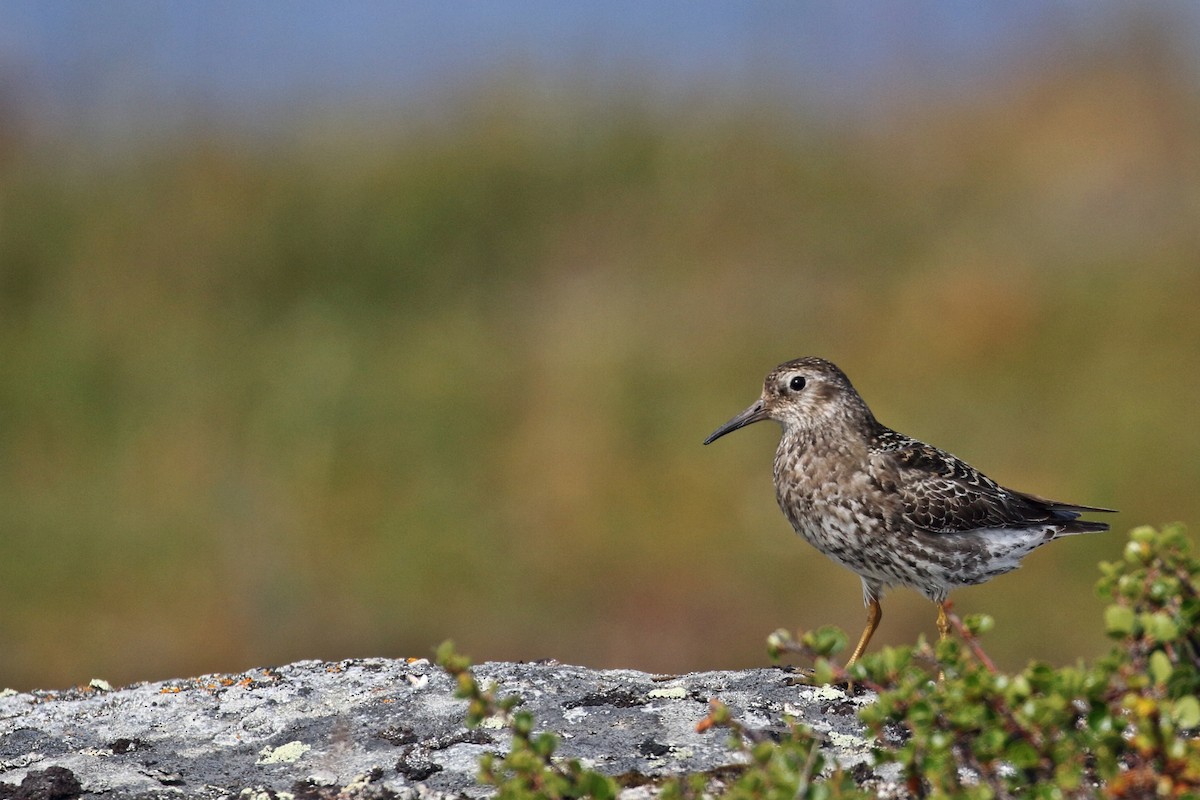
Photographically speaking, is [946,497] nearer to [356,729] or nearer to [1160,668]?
[356,729]

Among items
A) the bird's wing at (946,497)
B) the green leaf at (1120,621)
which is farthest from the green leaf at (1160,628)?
the bird's wing at (946,497)

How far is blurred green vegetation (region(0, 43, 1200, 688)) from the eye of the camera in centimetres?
1133

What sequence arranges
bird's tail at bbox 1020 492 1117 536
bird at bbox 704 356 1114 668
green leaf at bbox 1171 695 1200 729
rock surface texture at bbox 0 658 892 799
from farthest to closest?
bird's tail at bbox 1020 492 1117 536
bird at bbox 704 356 1114 668
rock surface texture at bbox 0 658 892 799
green leaf at bbox 1171 695 1200 729

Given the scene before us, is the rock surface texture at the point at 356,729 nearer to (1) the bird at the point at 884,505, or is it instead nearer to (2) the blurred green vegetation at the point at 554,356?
(1) the bird at the point at 884,505

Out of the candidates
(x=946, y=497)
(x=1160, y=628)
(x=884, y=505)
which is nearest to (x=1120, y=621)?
(x=1160, y=628)

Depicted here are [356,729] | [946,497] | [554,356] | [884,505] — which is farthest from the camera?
[554,356]

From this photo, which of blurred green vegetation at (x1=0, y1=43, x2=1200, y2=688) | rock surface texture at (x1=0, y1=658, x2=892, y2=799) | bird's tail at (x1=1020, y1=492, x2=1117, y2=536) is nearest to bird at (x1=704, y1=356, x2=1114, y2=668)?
bird's tail at (x1=1020, y1=492, x2=1117, y2=536)

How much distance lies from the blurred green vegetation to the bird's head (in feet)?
11.7

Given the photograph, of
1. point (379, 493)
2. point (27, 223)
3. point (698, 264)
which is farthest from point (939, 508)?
point (27, 223)

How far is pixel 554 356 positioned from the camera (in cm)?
1284

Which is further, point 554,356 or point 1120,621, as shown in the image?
point 554,356

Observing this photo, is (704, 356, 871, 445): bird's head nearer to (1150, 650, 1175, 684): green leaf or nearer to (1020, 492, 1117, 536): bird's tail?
(1020, 492, 1117, 536): bird's tail

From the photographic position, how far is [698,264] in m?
13.9

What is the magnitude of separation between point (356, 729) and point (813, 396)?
391cm
